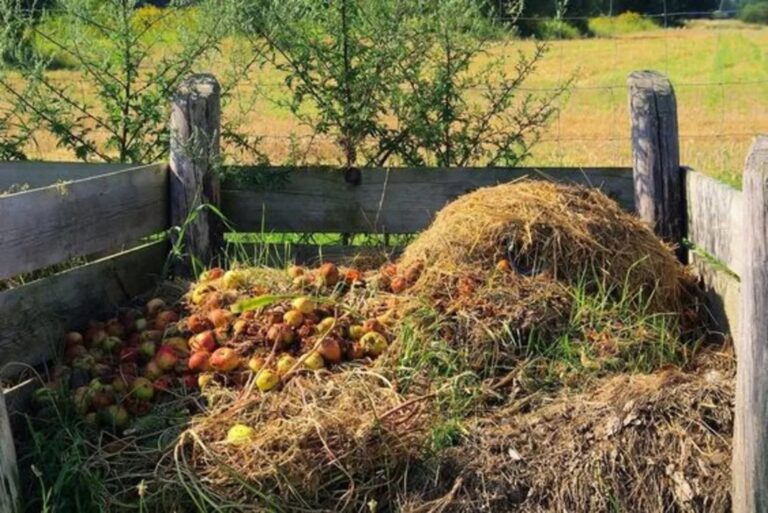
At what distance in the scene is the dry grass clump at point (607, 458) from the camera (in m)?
3.87

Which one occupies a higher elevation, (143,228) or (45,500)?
(143,228)

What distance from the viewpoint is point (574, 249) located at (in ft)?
15.8

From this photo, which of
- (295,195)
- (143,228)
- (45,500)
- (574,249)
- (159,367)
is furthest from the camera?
(295,195)

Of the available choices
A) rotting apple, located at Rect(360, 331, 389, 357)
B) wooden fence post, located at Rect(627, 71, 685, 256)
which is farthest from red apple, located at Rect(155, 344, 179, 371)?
wooden fence post, located at Rect(627, 71, 685, 256)

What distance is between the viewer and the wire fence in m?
7.32

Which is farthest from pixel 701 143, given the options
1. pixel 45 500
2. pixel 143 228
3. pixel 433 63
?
pixel 45 500

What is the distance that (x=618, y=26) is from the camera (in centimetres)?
3959

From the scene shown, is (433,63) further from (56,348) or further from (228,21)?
(56,348)

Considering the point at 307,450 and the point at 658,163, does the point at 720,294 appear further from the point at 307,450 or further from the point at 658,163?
the point at 307,450

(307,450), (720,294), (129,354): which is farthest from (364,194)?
(307,450)

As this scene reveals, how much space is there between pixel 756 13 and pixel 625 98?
23346 mm

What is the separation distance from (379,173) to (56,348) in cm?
189

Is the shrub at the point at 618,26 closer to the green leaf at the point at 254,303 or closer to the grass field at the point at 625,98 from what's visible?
the grass field at the point at 625,98

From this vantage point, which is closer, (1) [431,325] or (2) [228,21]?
(1) [431,325]
